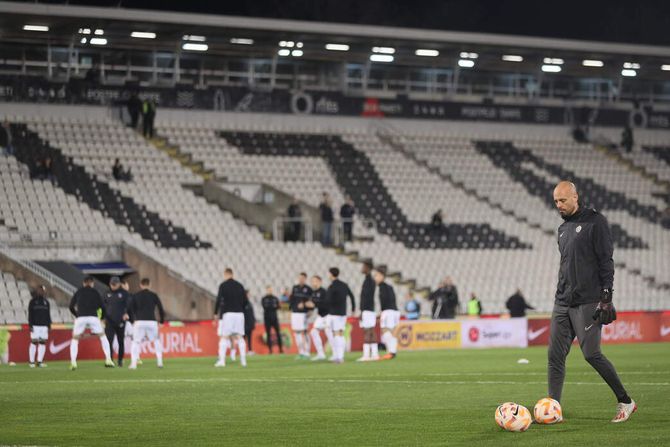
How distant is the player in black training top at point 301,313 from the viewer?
3253 centimetres

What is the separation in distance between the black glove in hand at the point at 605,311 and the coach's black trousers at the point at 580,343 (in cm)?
12

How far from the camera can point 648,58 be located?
5806cm

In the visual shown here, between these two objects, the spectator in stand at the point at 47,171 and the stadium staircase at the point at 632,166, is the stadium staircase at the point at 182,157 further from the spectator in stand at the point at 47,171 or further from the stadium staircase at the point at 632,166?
the stadium staircase at the point at 632,166

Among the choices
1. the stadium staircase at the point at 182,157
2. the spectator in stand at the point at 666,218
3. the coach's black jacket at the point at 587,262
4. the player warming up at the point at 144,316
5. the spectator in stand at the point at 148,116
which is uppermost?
the spectator in stand at the point at 148,116

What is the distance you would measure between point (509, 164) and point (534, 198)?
2.77 meters

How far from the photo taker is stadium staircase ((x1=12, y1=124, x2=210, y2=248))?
142ft

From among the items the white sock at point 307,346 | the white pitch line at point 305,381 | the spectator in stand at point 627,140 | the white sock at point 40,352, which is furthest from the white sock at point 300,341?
the spectator in stand at point 627,140

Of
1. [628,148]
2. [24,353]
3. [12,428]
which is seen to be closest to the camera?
[12,428]

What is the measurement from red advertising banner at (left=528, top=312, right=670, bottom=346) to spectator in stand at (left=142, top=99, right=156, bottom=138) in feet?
59.9

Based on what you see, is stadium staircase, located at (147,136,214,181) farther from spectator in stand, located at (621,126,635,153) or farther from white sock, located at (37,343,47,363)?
spectator in stand, located at (621,126,635,153)

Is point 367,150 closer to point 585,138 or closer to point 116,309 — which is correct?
point 585,138

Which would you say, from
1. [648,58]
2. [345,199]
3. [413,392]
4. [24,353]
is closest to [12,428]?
[413,392]

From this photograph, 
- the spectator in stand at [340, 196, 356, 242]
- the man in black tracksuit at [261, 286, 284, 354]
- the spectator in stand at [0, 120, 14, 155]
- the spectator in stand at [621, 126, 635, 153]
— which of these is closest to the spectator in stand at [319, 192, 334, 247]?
the spectator in stand at [340, 196, 356, 242]

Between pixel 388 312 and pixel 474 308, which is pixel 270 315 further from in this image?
pixel 474 308
